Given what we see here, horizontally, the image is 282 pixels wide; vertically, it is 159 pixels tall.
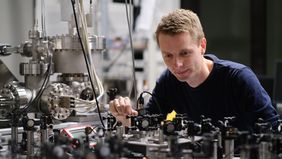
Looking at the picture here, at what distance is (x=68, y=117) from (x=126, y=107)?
0.32 m

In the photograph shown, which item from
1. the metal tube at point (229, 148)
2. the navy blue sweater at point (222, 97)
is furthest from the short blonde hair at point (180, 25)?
the metal tube at point (229, 148)

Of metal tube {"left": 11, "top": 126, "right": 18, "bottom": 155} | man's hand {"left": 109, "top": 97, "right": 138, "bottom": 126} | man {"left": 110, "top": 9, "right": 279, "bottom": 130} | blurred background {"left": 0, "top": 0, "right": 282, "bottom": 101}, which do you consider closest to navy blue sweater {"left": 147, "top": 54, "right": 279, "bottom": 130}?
man {"left": 110, "top": 9, "right": 279, "bottom": 130}

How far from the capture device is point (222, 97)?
1.97 m

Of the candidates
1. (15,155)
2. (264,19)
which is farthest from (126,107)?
(264,19)

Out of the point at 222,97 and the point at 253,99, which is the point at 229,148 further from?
the point at 222,97

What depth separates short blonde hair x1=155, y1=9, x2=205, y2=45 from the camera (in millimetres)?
1756

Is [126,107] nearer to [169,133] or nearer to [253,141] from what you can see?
[169,133]

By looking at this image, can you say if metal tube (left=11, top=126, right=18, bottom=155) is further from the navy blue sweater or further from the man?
the navy blue sweater

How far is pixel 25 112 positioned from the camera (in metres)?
1.91

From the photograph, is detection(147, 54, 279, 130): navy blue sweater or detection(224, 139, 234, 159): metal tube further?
detection(147, 54, 279, 130): navy blue sweater

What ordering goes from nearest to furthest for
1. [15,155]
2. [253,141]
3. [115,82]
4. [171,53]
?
1. [253,141]
2. [15,155]
3. [171,53]
4. [115,82]

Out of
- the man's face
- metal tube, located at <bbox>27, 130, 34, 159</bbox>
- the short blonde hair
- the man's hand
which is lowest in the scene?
metal tube, located at <bbox>27, 130, 34, 159</bbox>

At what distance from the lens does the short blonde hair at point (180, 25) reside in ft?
5.76

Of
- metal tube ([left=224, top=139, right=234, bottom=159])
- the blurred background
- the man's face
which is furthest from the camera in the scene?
the blurred background
